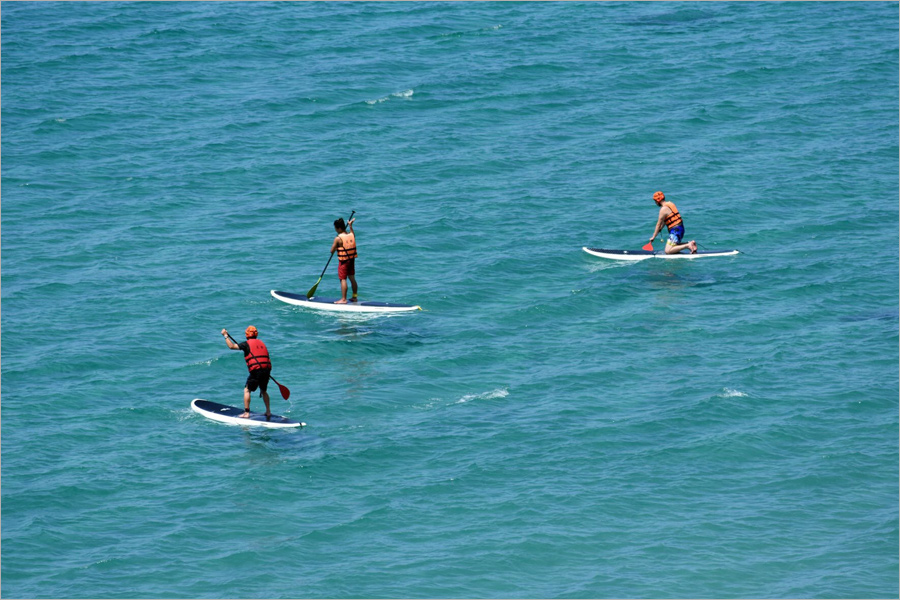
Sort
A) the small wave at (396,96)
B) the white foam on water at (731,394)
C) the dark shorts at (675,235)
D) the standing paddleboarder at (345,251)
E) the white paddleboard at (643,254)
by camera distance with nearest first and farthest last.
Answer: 1. the white foam on water at (731,394)
2. the standing paddleboarder at (345,251)
3. the dark shorts at (675,235)
4. the white paddleboard at (643,254)
5. the small wave at (396,96)

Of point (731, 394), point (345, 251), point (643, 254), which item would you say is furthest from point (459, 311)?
point (731, 394)

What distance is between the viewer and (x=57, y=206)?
134 ft

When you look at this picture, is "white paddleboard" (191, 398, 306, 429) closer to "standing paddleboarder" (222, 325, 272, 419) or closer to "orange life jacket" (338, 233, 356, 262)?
"standing paddleboarder" (222, 325, 272, 419)

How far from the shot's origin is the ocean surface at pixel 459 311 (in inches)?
842

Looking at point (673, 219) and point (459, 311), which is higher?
point (673, 219)

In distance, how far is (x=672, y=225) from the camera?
3400cm

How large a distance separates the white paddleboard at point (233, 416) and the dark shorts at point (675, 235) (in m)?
13.9

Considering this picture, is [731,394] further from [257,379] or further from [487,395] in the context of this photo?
[257,379]

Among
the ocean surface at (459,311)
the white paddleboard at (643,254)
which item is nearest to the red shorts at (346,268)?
the ocean surface at (459,311)

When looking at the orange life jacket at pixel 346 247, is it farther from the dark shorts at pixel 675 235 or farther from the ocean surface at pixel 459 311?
the dark shorts at pixel 675 235

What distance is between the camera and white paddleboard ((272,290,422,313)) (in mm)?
31438

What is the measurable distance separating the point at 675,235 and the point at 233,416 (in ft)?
49.0

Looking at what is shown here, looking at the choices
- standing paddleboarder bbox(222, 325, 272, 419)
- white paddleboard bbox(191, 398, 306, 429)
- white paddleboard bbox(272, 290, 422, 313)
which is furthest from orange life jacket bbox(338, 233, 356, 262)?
standing paddleboarder bbox(222, 325, 272, 419)

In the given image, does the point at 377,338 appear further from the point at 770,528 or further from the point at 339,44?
the point at 339,44
